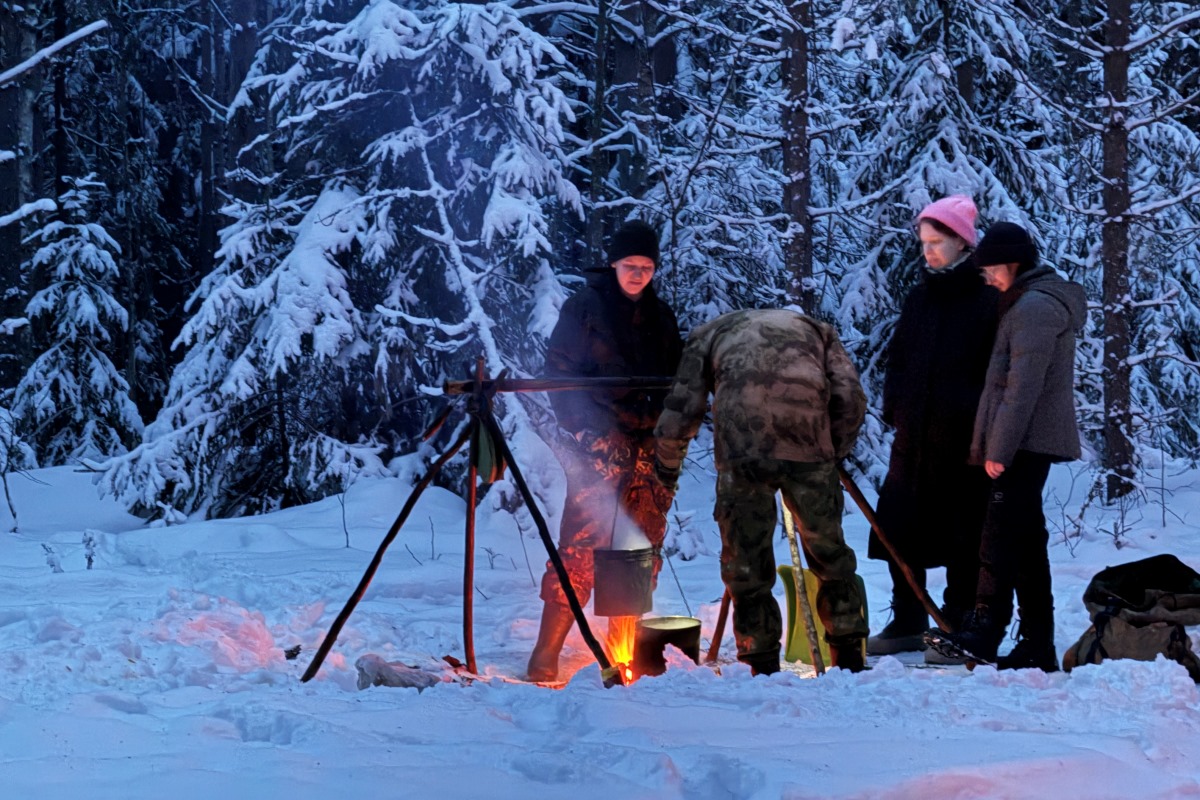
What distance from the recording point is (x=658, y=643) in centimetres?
584

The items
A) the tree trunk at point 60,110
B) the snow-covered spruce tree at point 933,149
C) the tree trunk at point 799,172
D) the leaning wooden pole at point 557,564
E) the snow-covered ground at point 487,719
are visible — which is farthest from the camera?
the tree trunk at point 60,110

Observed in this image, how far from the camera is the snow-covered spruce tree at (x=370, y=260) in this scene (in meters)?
10.2

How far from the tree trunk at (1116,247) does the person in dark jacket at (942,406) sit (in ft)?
16.3

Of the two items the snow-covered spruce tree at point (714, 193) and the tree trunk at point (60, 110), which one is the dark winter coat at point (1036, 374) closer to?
the snow-covered spruce tree at point (714, 193)

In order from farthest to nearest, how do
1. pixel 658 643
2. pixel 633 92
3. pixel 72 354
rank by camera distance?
pixel 72 354 < pixel 633 92 < pixel 658 643

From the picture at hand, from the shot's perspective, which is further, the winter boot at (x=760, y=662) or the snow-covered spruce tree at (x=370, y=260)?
the snow-covered spruce tree at (x=370, y=260)

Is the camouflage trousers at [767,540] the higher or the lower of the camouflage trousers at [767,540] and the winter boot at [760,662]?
the higher

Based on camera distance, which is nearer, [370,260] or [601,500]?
[601,500]

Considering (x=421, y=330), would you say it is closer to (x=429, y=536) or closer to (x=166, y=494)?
(x=429, y=536)

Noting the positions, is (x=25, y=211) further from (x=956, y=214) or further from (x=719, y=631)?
(x=956, y=214)

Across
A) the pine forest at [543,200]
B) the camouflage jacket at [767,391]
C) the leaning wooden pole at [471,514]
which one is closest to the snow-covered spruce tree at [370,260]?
the pine forest at [543,200]

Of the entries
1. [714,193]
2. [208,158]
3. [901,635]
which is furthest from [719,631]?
[208,158]

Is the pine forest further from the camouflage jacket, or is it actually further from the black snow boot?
the black snow boot

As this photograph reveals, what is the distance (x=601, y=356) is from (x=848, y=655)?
6.67ft
